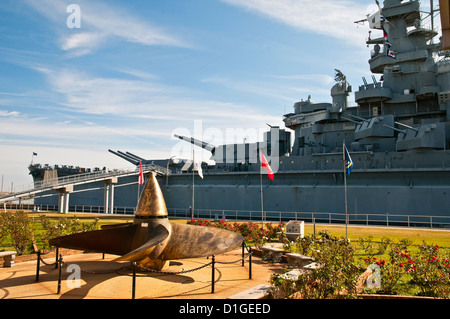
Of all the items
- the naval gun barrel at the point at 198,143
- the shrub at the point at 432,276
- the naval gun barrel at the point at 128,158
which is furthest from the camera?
the naval gun barrel at the point at 128,158

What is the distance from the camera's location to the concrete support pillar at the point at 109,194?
31.9 m

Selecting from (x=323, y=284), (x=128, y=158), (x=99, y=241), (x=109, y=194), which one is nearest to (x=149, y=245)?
(x=99, y=241)

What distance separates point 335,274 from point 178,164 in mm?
36935

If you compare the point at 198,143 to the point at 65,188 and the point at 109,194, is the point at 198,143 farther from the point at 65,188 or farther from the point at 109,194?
the point at 65,188

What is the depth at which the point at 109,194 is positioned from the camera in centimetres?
3359

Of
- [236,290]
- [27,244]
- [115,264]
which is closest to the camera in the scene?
[236,290]

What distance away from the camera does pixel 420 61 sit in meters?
28.2

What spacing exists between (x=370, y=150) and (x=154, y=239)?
23.1m

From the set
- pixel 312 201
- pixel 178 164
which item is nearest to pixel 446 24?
pixel 312 201

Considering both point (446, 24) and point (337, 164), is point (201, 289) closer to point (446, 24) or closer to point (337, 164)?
point (446, 24)

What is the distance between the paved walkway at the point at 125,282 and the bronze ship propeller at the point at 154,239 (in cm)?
57

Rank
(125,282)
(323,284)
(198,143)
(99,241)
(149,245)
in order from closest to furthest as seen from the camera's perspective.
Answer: (323,284)
(149,245)
(125,282)
(99,241)
(198,143)

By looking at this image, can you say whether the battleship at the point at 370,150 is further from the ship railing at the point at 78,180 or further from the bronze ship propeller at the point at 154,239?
the bronze ship propeller at the point at 154,239

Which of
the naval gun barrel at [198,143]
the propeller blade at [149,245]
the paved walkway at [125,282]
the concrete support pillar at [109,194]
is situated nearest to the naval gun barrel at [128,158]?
the naval gun barrel at [198,143]
